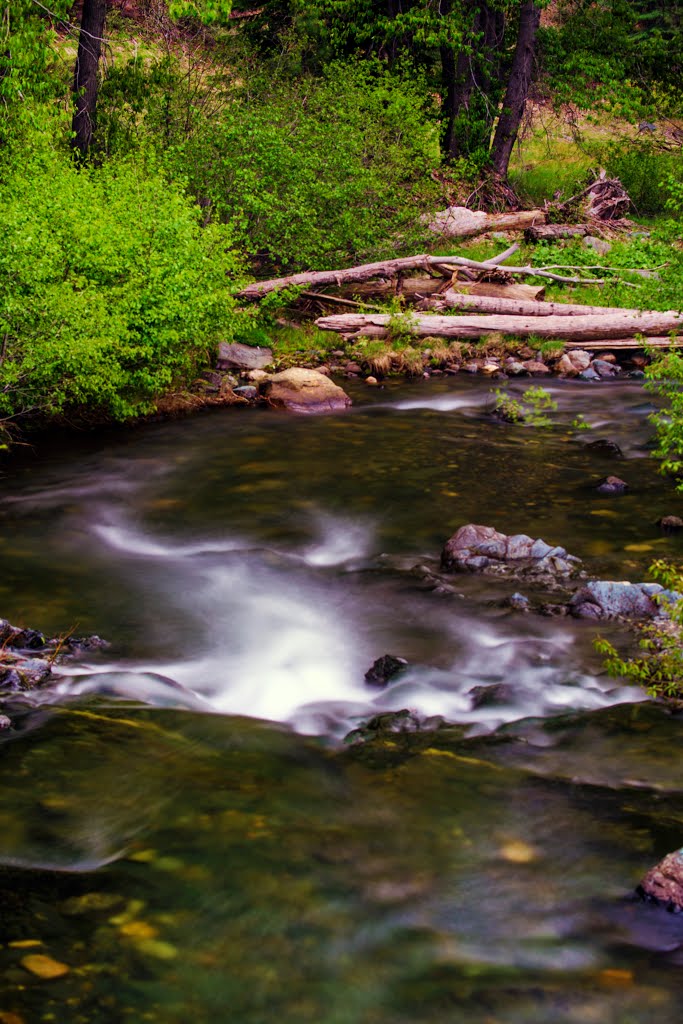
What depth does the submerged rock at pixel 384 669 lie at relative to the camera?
22.7ft

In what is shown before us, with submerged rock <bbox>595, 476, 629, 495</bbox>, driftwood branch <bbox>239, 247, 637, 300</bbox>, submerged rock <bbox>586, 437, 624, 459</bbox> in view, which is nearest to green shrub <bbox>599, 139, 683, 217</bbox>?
driftwood branch <bbox>239, 247, 637, 300</bbox>

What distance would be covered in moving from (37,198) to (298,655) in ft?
23.1

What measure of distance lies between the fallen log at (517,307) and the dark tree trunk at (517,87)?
9.29 metres

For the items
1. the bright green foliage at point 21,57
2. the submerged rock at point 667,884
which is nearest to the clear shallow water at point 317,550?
the submerged rock at point 667,884

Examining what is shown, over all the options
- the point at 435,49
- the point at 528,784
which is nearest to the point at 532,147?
the point at 435,49

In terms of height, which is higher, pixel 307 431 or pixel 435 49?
pixel 435 49

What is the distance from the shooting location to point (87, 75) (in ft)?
58.3

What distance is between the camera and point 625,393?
54.1 ft

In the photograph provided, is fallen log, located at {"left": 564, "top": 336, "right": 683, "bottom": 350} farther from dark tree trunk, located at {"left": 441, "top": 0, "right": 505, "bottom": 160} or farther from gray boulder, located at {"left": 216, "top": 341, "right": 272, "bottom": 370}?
dark tree trunk, located at {"left": 441, "top": 0, "right": 505, "bottom": 160}

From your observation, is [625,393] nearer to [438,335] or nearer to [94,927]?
[438,335]

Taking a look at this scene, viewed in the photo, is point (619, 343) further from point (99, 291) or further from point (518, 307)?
point (99, 291)

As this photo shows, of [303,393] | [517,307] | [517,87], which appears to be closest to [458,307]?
[517,307]

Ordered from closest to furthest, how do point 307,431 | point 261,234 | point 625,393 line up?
point 307,431 < point 625,393 < point 261,234

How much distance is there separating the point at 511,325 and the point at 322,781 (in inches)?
557
